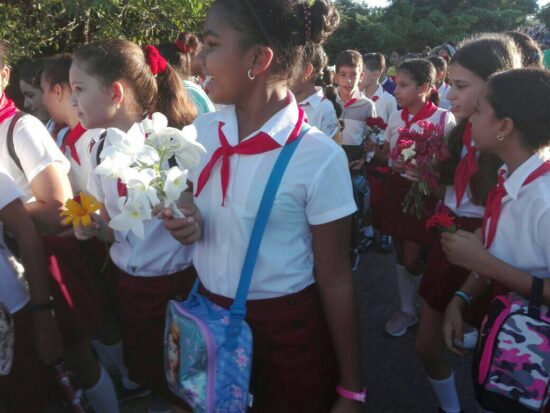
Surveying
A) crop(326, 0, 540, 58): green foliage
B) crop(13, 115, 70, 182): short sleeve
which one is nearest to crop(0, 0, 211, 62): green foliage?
crop(13, 115, 70, 182): short sleeve

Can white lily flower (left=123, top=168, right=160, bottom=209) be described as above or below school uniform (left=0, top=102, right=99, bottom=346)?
above

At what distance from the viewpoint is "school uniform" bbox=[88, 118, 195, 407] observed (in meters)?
2.16

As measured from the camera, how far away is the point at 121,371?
10.8ft

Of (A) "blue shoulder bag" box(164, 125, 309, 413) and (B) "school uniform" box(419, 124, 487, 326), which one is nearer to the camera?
(A) "blue shoulder bag" box(164, 125, 309, 413)

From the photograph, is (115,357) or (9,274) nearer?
(9,274)

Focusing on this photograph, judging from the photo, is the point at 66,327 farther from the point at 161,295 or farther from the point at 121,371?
the point at 121,371

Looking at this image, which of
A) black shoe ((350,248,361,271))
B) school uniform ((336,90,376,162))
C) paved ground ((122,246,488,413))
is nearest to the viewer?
paved ground ((122,246,488,413))

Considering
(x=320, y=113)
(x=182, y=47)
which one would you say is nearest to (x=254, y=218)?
(x=320, y=113)

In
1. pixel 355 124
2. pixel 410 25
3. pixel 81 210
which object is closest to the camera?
pixel 81 210

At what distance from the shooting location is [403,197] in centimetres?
379

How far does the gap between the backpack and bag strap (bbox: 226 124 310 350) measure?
904mm

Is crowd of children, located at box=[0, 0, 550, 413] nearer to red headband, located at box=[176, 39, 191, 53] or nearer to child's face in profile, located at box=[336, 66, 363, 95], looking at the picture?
red headband, located at box=[176, 39, 191, 53]

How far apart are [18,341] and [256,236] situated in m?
1.16

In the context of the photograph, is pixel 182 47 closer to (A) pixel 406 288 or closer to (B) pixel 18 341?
(A) pixel 406 288
